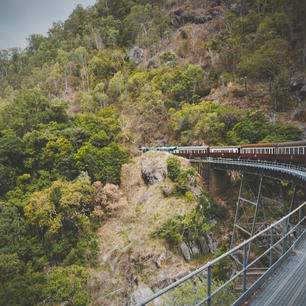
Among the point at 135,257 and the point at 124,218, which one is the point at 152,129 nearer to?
the point at 124,218

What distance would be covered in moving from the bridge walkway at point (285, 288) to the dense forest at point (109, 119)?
860 cm

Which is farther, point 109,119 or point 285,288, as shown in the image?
point 109,119

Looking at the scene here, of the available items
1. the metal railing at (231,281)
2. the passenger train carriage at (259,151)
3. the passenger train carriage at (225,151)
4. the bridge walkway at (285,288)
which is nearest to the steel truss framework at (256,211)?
the passenger train carriage at (259,151)

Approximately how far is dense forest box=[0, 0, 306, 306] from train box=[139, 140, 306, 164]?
267cm

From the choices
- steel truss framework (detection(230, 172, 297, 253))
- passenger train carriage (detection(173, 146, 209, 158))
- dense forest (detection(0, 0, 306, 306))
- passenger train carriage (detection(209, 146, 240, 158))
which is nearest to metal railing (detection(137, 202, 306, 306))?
steel truss framework (detection(230, 172, 297, 253))

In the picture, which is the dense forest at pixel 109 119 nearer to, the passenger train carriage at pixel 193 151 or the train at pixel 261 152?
the passenger train carriage at pixel 193 151

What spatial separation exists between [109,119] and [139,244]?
1618cm

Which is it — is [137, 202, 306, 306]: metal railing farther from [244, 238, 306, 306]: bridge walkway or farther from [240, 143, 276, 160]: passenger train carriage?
[240, 143, 276, 160]: passenger train carriage

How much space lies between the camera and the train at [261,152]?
12.2 metres

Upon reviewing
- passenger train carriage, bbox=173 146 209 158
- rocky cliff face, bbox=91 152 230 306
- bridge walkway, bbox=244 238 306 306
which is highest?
passenger train carriage, bbox=173 146 209 158

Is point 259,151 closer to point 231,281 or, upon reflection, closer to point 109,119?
point 231,281

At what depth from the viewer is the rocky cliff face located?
46.1ft

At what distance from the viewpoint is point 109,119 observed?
25.9 meters

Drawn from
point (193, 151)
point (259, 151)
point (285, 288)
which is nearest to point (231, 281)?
point (285, 288)
